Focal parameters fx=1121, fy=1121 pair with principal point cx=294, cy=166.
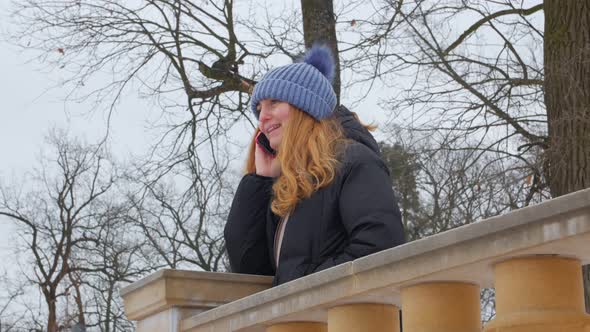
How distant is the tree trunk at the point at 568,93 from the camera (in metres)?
9.04

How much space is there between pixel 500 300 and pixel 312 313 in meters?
0.75

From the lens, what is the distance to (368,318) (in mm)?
2908

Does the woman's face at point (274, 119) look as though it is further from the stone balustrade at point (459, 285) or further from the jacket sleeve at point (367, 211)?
the stone balustrade at point (459, 285)

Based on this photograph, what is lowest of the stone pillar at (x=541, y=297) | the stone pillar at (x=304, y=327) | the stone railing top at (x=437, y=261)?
the stone pillar at (x=541, y=297)

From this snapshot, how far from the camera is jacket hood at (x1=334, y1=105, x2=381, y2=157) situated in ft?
13.2

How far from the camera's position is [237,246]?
422 cm

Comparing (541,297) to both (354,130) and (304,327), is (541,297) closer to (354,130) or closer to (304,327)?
(304,327)

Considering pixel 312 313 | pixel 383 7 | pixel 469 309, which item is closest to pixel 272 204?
pixel 312 313

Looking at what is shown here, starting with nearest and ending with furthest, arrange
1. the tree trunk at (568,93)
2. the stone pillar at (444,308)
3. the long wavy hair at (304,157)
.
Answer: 1. the stone pillar at (444,308)
2. the long wavy hair at (304,157)
3. the tree trunk at (568,93)

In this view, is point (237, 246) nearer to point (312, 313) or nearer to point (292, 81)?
point (292, 81)

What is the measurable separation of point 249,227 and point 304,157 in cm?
40

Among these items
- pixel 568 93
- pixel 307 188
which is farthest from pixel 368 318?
pixel 568 93

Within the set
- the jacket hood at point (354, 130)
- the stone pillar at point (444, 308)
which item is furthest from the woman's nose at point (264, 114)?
the stone pillar at point (444, 308)

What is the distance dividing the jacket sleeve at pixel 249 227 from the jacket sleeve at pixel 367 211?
1.78ft
